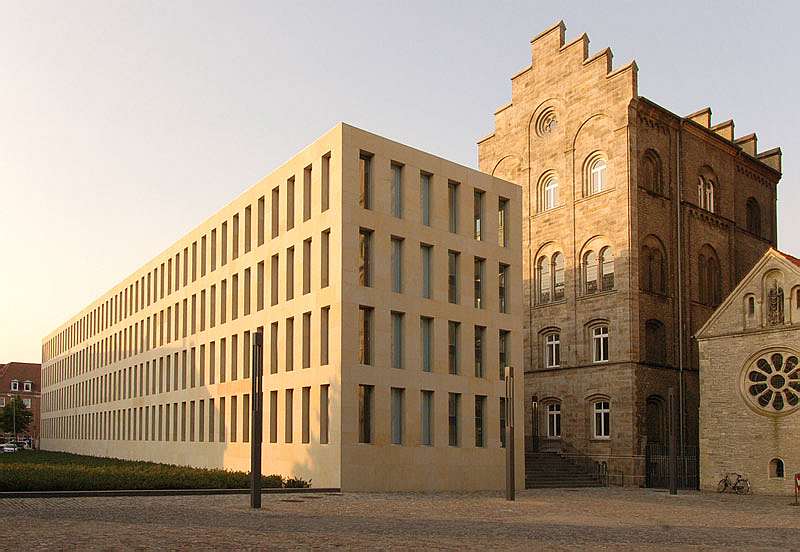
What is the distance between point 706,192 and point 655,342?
9233mm

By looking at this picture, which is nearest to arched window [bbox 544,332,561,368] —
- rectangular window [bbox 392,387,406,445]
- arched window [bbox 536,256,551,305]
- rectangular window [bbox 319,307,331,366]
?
arched window [bbox 536,256,551,305]

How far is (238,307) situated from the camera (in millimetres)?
42469

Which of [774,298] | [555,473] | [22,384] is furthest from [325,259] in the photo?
[22,384]

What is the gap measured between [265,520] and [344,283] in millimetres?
13839

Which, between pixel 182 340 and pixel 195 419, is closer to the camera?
pixel 195 419

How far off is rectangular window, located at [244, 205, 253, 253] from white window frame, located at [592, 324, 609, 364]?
54.2 ft

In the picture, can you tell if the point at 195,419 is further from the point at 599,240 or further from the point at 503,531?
the point at 503,531

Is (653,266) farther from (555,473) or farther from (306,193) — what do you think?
(306,193)

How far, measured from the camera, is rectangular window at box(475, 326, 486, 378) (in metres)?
37.2

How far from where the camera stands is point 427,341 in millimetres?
35594

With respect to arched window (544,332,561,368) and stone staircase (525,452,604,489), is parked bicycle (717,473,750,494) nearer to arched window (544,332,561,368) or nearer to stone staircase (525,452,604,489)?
stone staircase (525,452,604,489)

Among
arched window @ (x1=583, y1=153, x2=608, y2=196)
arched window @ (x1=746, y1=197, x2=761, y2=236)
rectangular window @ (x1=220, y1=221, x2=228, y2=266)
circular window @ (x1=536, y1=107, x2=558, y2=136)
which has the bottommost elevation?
rectangular window @ (x1=220, y1=221, x2=228, y2=266)

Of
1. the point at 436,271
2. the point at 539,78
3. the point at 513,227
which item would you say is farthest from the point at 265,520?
the point at 539,78

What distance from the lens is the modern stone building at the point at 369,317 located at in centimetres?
3303
